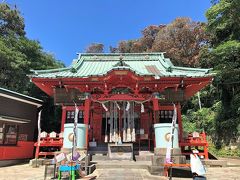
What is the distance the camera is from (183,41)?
3516 cm

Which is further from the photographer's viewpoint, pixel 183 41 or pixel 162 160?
pixel 183 41

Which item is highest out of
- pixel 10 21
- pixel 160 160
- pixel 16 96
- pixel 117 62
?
pixel 10 21

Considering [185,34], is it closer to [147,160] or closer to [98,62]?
[98,62]

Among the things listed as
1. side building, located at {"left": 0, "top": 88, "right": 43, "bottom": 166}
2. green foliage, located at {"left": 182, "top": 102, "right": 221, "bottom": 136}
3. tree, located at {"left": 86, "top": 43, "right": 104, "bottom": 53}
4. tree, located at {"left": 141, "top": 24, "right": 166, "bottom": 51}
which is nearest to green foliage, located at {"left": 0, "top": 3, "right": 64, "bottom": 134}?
side building, located at {"left": 0, "top": 88, "right": 43, "bottom": 166}

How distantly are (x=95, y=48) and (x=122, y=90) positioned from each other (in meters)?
37.2

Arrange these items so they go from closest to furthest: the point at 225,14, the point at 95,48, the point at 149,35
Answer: the point at 225,14, the point at 149,35, the point at 95,48

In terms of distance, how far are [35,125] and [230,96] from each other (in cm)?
1756

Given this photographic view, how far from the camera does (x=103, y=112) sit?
668 inches

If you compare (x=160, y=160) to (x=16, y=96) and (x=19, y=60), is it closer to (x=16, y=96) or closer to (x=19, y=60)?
(x=16, y=96)

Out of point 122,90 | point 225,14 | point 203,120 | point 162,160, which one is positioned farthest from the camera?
point 203,120

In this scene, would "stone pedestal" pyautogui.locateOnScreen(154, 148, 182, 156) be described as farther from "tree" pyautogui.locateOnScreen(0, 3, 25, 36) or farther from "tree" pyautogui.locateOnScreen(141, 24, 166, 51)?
"tree" pyautogui.locateOnScreen(141, 24, 166, 51)

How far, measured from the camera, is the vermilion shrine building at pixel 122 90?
1341cm

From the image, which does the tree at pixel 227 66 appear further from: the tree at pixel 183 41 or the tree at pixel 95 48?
the tree at pixel 95 48

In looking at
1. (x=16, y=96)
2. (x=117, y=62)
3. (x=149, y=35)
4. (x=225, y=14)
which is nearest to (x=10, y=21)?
(x=16, y=96)
